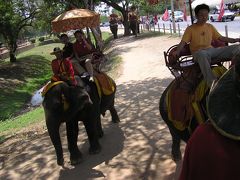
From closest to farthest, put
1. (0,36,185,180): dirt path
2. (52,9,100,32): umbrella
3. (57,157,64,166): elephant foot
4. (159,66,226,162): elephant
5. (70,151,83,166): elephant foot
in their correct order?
(159,66,226,162): elephant → (0,36,185,180): dirt path → (57,157,64,166): elephant foot → (70,151,83,166): elephant foot → (52,9,100,32): umbrella

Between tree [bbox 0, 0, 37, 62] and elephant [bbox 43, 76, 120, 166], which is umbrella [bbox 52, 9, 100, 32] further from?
tree [bbox 0, 0, 37, 62]

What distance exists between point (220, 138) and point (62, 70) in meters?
5.15

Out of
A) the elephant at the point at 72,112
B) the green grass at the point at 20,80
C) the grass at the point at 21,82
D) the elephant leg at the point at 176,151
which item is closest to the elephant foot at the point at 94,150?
the elephant at the point at 72,112

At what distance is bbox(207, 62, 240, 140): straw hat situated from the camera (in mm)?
1633

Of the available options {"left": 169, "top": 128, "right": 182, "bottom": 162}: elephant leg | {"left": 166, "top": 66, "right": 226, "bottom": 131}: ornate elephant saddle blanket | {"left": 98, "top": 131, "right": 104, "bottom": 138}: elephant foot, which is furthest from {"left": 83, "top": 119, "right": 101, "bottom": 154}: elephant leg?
{"left": 166, "top": 66, "right": 226, "bottom": 131}: ornate elephant saddle blanket

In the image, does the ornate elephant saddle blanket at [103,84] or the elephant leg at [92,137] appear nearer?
the elephant leg at [92,137]

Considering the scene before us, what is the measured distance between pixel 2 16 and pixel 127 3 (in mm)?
10996

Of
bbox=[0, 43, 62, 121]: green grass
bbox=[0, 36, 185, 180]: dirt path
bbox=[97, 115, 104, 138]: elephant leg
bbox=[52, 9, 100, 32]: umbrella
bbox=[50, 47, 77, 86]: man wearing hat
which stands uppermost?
bbox=[52, 9, 100, 32]: umbrella

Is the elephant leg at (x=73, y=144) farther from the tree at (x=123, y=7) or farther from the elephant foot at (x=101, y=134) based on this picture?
the tree at (x=123, y=7)

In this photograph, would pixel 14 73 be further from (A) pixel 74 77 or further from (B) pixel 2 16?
(A) pixel 74 77

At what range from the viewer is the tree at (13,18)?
2944 cm

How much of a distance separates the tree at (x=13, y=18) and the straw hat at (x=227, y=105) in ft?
88.9

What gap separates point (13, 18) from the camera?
101ft

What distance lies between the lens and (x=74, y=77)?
21.3 ft
